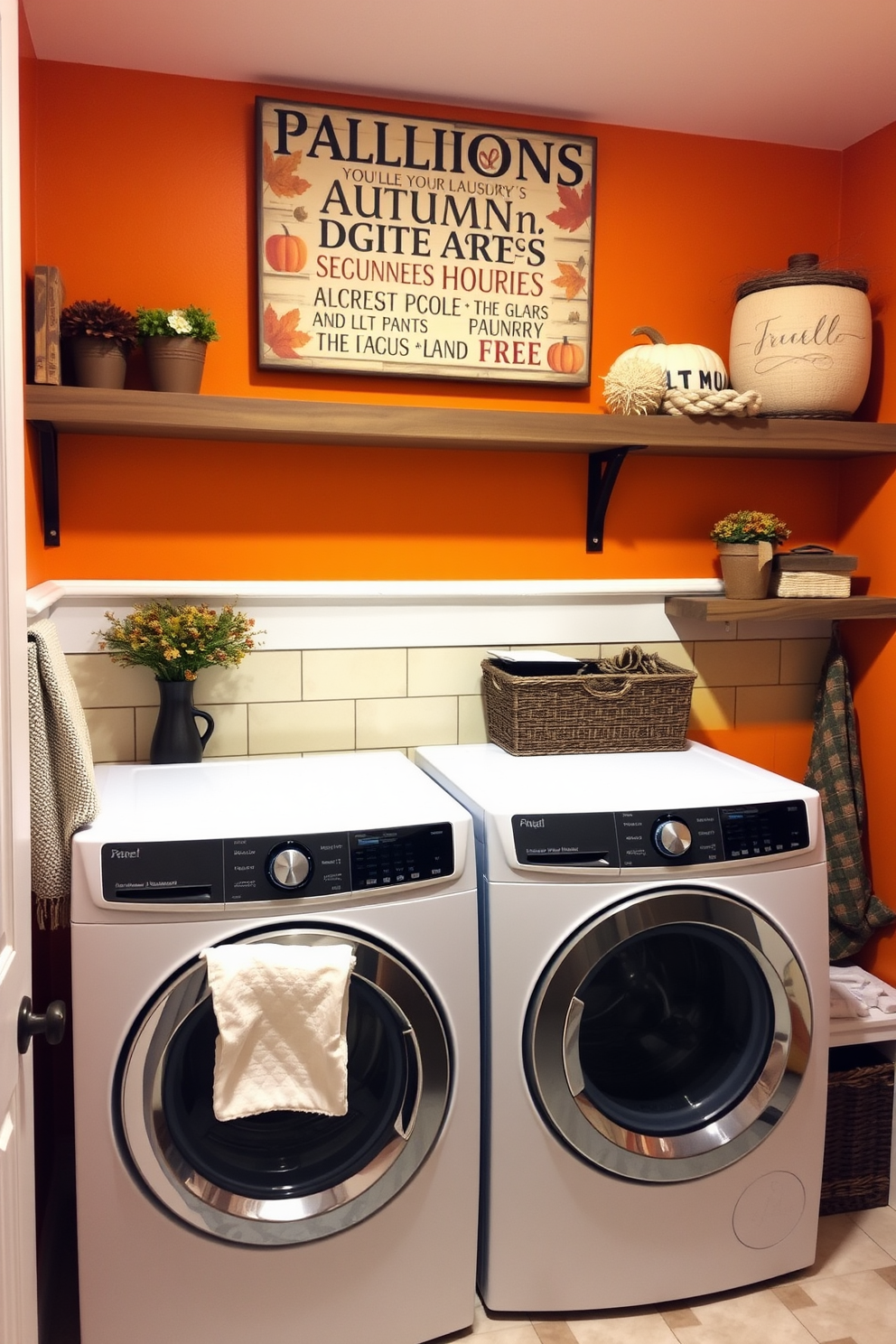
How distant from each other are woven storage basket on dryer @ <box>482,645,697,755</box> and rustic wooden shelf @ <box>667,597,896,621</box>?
16cm

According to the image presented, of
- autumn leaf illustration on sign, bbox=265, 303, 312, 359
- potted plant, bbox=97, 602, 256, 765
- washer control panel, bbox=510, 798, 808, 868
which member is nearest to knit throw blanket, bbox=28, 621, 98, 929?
potted plant, bbox=97, 602, 256, 765

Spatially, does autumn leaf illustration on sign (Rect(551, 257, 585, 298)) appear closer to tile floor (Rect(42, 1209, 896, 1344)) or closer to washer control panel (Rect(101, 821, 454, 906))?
washer control panel (Rect(101, 821, 454, 906))

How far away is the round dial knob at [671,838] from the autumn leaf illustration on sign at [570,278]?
4.13ft

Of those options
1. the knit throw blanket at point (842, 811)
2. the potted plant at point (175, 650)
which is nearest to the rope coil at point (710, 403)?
the knit throw blanket at point (842, 811)

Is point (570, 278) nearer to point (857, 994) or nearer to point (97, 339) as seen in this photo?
point (97, 339)

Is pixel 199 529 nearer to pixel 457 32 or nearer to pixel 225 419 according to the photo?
pixel 225 419

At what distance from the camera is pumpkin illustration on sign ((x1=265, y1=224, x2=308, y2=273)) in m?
2.31

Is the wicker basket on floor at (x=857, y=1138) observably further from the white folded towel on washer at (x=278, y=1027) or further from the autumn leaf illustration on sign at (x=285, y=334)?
the autumn leaf illustration on sign at (x=285, y=334)

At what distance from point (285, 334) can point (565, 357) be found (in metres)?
0.64

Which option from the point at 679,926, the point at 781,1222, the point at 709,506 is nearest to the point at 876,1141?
the point at 781,1222

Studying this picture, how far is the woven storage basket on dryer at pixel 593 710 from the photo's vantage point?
2.34 meters

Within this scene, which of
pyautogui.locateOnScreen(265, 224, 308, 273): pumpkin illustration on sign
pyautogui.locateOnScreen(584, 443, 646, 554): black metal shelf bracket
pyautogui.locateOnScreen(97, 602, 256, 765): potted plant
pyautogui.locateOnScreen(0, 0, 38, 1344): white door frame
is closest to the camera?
pyautogui.locateOnScreen(0, 0, 38, 1344): white door frame

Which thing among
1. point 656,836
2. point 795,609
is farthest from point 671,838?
point 795,609

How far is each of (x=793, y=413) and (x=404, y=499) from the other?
903 millimetres
